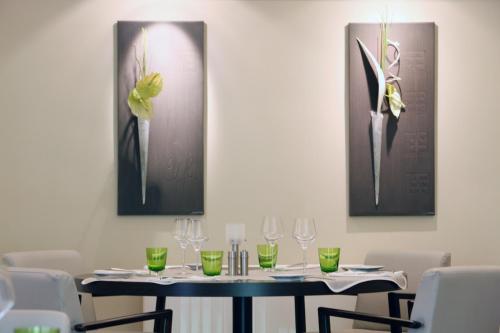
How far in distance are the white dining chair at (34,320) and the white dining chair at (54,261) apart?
77.4 inches

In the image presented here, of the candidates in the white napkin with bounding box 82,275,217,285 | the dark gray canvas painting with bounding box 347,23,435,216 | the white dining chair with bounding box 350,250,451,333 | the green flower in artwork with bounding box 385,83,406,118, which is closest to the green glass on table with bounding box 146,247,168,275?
the white napkin with bounding box 82,275,217,285

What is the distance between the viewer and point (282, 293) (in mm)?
3416

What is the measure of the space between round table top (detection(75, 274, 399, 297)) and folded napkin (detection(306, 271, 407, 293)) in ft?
0.09

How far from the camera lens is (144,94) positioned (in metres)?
5.22

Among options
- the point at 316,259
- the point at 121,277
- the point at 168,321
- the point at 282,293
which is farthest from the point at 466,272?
the point at 316,259

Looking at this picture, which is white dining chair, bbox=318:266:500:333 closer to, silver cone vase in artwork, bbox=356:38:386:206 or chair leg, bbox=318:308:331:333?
chair leg, bbox=318:308:331:333

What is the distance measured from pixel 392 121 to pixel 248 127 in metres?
0.89

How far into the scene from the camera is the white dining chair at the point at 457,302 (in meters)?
3.19

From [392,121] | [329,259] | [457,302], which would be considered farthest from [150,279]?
[392,121]

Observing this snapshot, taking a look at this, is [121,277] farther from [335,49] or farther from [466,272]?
[335,49]

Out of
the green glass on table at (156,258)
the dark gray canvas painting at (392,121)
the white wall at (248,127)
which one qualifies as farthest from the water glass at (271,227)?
the dark gray canvas painting at (392,121)

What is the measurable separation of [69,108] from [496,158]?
2670 mm

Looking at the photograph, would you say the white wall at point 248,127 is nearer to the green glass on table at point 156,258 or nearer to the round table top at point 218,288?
the green glass on table at point 156,258

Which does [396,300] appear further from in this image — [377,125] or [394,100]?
[394,100]
